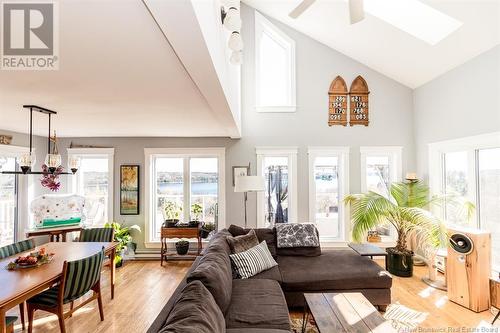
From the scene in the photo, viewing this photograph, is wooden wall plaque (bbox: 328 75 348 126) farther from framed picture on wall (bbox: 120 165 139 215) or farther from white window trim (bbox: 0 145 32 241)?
white window trim (bbox: 0 145 32 241)

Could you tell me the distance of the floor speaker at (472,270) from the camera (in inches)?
120

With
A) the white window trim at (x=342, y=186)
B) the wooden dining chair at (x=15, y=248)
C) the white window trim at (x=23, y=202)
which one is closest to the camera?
the wooden dining chair at (x=15, y=248)

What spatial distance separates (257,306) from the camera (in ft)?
7.63

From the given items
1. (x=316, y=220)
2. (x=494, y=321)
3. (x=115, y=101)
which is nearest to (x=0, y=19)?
(x=115, y=101)

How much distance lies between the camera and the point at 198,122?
3711mm

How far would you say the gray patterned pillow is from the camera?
3.67 m

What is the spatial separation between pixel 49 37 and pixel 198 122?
2.33m

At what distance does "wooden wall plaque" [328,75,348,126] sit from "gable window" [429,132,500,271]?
1581mm

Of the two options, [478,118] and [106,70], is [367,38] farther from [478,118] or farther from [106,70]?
[106,70]

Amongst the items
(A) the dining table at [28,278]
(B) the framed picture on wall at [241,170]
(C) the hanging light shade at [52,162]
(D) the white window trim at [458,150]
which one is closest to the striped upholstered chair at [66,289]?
(A) the dining table at [28,278]

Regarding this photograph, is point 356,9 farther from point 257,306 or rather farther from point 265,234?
point 265,234

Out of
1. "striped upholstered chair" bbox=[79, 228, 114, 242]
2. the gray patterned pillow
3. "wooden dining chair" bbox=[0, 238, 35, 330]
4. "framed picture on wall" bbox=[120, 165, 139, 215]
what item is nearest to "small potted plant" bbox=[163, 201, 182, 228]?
"framed picture on wall" bbox=[120, 165, 139, 215]

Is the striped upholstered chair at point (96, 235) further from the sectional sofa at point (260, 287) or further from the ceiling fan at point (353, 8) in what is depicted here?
the ceiling fan at point (353, 8)
